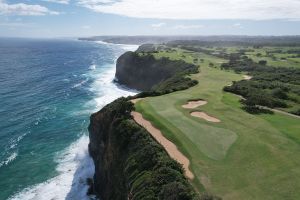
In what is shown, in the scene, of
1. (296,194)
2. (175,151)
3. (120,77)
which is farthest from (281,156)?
(120,77)

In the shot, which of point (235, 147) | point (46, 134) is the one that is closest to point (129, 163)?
point (235, 147)

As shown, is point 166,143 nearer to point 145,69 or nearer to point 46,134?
point 46,134

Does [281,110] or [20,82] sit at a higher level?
[281,110]

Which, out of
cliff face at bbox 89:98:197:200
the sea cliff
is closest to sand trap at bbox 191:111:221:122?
the sea cliff

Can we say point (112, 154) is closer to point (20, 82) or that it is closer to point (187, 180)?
point (187, 180)

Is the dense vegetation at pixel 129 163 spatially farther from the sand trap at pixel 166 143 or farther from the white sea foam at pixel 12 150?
the white sea foam at pixel 12 150

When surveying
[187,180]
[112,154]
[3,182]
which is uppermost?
[187,180]

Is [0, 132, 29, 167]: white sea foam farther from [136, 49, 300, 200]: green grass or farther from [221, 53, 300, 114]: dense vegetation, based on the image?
[221, 53, 300, 114]: dense vegetation
